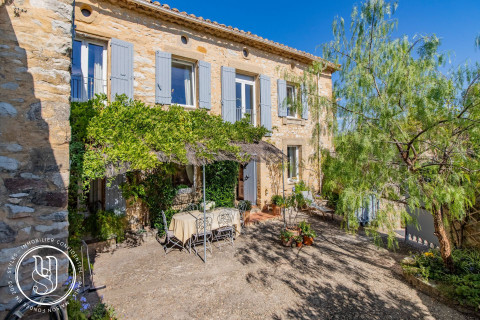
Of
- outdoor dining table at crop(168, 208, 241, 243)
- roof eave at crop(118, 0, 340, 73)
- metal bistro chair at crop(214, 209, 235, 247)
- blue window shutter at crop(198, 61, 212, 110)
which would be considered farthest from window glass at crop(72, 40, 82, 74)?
metal bistro chair at crop(214, 209, 235, 247)

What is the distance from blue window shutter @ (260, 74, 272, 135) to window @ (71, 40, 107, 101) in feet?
15.3

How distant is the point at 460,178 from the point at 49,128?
495 centimetres

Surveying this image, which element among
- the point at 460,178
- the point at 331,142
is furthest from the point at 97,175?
the point at 460,178

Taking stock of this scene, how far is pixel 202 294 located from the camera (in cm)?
360

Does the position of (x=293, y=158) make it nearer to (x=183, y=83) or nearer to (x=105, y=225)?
(x=183, y=83)

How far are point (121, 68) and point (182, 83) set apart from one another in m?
1.76

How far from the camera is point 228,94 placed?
23.9 feet

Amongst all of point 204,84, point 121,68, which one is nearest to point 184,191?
point 204,84

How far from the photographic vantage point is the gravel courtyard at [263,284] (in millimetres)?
3201

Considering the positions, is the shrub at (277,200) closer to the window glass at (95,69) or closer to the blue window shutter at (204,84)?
the blue window shutter at (204,84)

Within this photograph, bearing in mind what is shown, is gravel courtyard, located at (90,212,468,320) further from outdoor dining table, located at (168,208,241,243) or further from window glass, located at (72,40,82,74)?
window glass, located at (72,40,82,74)

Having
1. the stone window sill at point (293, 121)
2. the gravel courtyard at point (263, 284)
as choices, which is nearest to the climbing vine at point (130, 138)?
the gravel courtyard at point (263, 284)

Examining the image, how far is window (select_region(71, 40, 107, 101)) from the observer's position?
5309 millimetres

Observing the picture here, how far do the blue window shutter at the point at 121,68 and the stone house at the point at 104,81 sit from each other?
2cm
